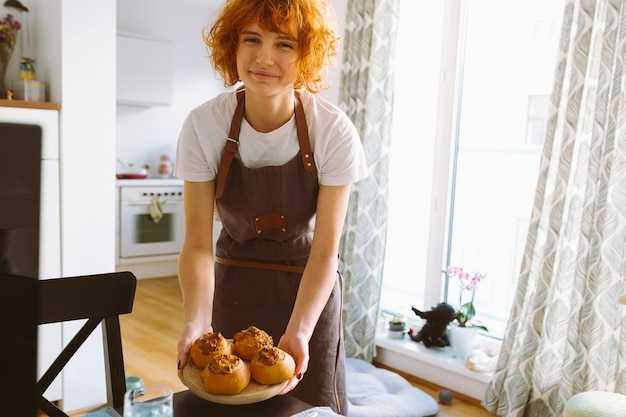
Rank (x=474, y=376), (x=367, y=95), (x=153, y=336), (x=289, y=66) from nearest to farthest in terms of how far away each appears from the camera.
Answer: (x=289, y=66) → (x=474, y=376) → (x=367, y=95) → (x=153, y=336)

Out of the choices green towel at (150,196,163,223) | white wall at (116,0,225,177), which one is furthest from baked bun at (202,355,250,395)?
white wall at (116,0,225,177)

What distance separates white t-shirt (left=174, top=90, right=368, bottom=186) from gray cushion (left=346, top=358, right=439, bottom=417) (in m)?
1.50

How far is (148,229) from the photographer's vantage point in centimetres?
520

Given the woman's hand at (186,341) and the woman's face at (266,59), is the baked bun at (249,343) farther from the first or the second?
the woman's face at (266,59)

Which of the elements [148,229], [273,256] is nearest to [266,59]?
[273,256]

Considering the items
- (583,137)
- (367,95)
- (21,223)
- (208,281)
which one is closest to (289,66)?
(208,281)

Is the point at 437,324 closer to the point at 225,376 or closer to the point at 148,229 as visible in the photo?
the point at 225,376

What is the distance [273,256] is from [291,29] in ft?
1.90

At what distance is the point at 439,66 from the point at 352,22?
1.73 feet

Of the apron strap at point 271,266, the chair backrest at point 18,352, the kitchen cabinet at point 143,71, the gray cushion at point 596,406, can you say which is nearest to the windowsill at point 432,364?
the gray cushion at point 596,406

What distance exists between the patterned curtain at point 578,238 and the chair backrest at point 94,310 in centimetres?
186

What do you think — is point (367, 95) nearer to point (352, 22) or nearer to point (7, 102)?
point (352, 22)

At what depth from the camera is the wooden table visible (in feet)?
3.29

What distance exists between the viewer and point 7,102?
2.46 metres
